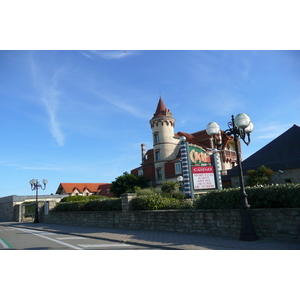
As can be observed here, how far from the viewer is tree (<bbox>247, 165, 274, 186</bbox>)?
1956 cm

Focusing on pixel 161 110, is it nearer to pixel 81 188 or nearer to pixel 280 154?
pixel 280 154

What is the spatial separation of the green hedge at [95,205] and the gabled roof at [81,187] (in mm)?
42399

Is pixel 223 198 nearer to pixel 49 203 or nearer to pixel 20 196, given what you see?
pixel 49 203

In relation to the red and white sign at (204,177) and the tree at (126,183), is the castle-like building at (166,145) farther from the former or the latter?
the red and white sign at (204,177)

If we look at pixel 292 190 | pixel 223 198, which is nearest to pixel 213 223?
pixel 223 198

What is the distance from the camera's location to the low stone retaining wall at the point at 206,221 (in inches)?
298

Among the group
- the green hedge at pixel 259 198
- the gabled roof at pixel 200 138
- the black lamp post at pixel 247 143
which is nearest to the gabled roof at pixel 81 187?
the gabled roof at pixel 200 138

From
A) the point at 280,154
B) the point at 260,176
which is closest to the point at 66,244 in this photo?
the point at 260,176

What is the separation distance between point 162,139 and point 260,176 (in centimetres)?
2092

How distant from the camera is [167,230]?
36.4 feet

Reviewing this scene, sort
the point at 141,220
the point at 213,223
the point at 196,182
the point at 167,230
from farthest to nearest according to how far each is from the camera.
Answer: the point at 196,182 < the point at 141,220 < the point at 167,230 < the point at 213,223

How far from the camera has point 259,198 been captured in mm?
8586

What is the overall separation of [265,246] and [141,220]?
681cm

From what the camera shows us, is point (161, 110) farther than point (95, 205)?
Yes
